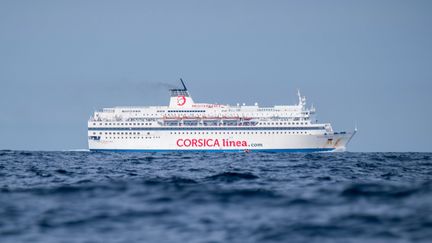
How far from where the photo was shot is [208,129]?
94.5 m

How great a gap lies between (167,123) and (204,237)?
86345mm

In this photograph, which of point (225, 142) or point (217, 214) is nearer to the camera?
point (217, 214)

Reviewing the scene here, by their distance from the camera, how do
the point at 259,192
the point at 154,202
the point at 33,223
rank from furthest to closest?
the point at 259,192 < the point at 154,202 < the point at 33,223

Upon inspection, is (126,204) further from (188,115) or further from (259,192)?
(188,115)

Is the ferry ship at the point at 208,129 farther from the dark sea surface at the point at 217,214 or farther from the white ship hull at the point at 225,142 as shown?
the dark sea surface at the point at 217,214

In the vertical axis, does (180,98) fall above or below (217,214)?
above

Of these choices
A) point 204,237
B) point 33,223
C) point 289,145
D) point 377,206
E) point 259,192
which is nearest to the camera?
point 204,237

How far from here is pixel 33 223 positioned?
1128 cm

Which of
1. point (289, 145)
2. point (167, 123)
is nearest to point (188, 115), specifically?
point (167, 123)

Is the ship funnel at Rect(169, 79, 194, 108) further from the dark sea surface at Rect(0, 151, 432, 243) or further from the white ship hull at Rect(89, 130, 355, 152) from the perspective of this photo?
the dark sea surface at Rect(0, 151, 432, 243)

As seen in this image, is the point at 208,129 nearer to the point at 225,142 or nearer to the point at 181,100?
the point at 225,142

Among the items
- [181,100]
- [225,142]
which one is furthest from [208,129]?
[181,100]

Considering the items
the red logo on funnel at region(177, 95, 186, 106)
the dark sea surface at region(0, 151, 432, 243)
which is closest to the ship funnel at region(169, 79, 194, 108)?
the red logo on funnel at region(177, 95, 186, 106)

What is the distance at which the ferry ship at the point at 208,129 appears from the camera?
9294 centimetres
